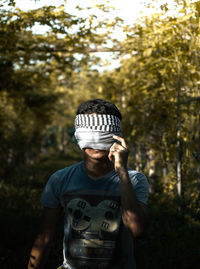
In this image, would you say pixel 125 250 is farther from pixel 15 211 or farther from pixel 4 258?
pixel 15 211

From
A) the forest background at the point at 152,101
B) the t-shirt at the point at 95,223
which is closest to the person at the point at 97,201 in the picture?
the t-shirt at the point at 95,223

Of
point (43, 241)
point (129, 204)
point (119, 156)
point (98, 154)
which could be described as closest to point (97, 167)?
point (98, 154)

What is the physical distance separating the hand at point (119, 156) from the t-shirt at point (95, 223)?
14 cm

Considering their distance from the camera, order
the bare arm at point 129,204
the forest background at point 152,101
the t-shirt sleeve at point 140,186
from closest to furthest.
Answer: the bare arm at point 129,204 < the t-shirt sleeve at point 140,186 < the forest background at point 152,101

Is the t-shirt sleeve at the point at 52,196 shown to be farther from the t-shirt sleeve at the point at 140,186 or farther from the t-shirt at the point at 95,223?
the t-shirt sleeve at the point at 140,186

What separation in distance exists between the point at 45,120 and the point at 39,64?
297 inches

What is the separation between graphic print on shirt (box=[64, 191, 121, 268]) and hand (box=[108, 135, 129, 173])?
0.20 metres

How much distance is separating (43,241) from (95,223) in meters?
0.34

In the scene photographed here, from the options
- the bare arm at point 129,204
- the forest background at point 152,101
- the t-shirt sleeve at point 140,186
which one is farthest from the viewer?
the forest background at point 152,101

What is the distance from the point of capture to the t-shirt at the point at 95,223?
5.40ft

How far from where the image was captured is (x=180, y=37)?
5.44 m

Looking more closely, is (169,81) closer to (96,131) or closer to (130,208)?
(96,131)

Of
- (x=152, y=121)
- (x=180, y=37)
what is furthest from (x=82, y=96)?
(x=180, y=37)

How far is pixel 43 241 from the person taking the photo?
174 centimetres
